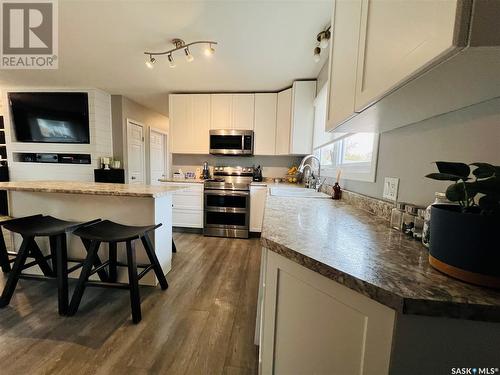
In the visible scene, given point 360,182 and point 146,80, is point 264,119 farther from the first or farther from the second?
point 360,182

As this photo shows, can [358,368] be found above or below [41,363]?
above

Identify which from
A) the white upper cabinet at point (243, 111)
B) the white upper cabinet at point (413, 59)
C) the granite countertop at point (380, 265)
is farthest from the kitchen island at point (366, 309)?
the white upper cabinet at point (243, 111)

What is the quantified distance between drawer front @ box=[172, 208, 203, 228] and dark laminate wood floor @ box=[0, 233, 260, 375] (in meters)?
1.38

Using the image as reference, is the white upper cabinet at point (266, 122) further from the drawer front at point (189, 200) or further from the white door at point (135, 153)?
the white door at point (135, 153)

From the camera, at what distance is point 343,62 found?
1.02 metres

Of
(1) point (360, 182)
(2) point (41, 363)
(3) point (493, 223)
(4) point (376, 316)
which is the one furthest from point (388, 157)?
(2) point (41, 363)

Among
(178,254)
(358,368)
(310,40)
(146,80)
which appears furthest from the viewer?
(146,80)

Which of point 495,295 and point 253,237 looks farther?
point 253,237

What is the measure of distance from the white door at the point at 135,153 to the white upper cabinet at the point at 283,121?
2.95m

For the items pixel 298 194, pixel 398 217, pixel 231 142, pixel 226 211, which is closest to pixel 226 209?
pixel 226 211

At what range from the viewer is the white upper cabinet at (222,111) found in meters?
3.71

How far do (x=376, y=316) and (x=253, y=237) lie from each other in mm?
3053

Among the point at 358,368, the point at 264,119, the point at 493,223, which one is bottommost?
the point at 358,368

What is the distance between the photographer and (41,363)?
119cm
